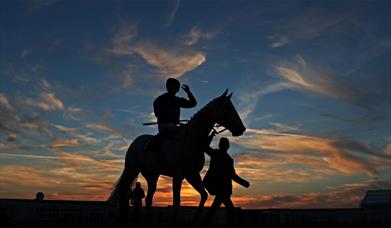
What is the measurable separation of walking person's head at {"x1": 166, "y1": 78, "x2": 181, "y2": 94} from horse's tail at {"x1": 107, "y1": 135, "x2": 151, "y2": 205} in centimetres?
169

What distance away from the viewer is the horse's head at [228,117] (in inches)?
440

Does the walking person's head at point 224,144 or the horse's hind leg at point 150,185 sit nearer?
the walking person's head at point 224,144

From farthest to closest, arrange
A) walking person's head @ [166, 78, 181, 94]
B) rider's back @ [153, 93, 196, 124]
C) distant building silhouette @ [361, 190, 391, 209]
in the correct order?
1. distant building silhouette @ [361, 190, 391, 209]
2. walking person's head @ [166, 78, 181, 94]
3. rider's back @ [153, 93, 196, 124]

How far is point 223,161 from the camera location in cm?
1184

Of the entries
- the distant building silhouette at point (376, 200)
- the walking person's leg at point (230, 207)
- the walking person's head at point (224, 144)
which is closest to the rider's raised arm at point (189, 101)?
the walking person's head at point (224, 144)

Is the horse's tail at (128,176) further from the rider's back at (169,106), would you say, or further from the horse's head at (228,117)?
the horse's head at (228,117)

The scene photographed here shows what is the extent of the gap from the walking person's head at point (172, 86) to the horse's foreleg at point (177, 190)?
2.42 m

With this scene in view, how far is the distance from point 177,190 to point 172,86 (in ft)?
9.11

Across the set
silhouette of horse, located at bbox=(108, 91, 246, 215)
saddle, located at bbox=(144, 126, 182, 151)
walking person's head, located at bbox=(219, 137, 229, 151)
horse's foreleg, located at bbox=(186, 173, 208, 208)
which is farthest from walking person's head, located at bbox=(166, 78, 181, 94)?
horse's foreleg, located at bbox=(186, 173, 208, 208)

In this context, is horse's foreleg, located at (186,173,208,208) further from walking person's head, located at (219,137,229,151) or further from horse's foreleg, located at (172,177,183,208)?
walking person's head, located at (219,137,229,151)

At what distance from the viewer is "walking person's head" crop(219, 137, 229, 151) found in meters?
12.0

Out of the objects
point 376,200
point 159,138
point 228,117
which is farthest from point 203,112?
point 376,200

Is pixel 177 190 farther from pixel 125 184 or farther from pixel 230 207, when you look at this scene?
pixel 125 184

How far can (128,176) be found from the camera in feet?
46.3
